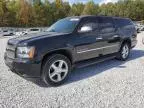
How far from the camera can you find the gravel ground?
14.2 feet

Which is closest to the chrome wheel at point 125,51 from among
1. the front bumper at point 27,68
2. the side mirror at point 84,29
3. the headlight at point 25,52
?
the side mirror at point 84,29

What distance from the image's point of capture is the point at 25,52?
495 cm

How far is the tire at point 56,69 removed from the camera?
5.16 meters

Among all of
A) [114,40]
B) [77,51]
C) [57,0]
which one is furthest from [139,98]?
[57,0]

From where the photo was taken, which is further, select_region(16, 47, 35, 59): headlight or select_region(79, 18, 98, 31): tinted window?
select_region(79, 18, 98, 31): tinted window

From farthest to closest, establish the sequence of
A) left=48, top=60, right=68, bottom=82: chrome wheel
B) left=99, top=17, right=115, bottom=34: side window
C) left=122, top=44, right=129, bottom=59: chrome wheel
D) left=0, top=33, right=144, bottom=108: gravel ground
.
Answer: left=122, top=44, right=129, bottom=59: chrome wheel → left=99, top=17, right=115, bottom=34: side window → left=48, top=60, right=68, bottom=82: chrome wheel → left=0, top=33, right=144, bottom=108: gravel ground

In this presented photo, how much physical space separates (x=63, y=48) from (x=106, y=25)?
2269mm

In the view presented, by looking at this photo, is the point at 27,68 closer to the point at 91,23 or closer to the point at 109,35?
the point at 91,23

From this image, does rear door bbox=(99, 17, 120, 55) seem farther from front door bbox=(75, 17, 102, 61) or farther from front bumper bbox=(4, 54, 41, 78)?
front bumper bbox=(4, 54, 41, 78)

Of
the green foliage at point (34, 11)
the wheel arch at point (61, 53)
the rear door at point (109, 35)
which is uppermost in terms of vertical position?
the green foliage at point (34, 11)

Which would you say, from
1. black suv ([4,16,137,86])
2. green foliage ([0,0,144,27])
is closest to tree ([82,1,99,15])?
green foliage ([0,0,144,27])

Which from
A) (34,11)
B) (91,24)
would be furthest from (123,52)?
(34,11)

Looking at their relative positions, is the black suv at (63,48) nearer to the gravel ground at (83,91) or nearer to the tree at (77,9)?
the gravel ground at (83,91)

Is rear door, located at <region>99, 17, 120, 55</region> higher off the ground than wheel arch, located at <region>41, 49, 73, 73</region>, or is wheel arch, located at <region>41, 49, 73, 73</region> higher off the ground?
rear door, located at <region>99, 17, 120, 55</region>
